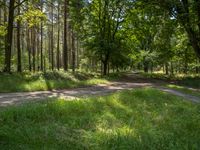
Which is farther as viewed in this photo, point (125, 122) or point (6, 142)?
point (125, 122)

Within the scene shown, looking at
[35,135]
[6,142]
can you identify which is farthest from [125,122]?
[6,142]

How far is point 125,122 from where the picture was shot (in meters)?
9.88

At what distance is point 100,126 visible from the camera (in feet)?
30.4

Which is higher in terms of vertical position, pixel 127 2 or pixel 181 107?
pixel 127 2

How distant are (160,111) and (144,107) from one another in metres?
0.64

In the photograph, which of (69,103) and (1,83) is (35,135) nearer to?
(69,103)

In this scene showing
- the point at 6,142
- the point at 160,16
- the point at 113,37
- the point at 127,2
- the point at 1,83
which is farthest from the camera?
the point at 113,37

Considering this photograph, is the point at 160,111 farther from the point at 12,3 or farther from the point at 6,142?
the point at 12,3

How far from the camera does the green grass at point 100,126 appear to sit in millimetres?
7902

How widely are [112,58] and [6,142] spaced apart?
85.5 ft

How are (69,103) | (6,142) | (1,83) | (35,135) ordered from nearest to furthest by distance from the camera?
1. (6,142)
2. (35,135)
3. (69,103)
4. (1,83)

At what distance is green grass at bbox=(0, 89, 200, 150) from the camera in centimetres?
790

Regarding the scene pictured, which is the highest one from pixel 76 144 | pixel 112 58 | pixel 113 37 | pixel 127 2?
pixel 127 2

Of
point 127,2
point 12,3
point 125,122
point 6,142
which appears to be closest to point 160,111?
point 125,122
